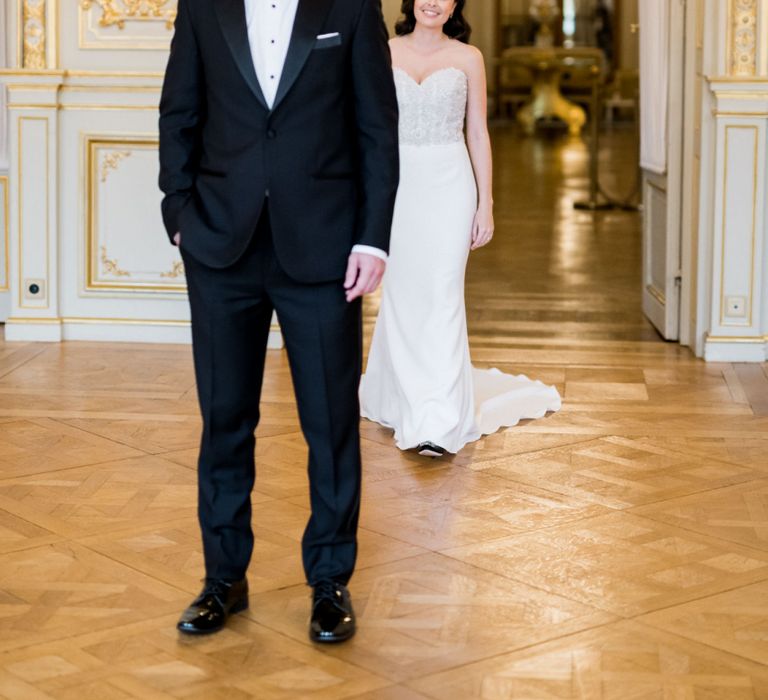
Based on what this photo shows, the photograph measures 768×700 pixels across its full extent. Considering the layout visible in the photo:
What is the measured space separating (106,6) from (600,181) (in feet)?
30.0

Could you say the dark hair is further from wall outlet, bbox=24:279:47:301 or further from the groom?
wall outlet, bbox=24:279:47:301

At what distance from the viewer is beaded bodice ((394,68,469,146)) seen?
5.26m

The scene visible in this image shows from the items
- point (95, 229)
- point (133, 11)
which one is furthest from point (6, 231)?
point (133, 11)

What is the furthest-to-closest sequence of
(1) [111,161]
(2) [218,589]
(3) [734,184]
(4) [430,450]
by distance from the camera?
(1) [111,161], (3) [734,184], (4) [430,450], (2) [218,589]

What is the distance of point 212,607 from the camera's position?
3.41 m

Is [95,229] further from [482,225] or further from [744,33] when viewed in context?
[744,33]

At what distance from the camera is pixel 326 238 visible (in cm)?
320

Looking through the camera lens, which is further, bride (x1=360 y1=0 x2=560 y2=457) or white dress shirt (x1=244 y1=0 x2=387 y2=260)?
bride (x1=360 y1=0 x2=560 y2=457)

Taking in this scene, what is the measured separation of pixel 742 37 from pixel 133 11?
286 cm

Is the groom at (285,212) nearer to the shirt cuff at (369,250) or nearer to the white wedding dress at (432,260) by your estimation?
the shirt cuff at (369,250)

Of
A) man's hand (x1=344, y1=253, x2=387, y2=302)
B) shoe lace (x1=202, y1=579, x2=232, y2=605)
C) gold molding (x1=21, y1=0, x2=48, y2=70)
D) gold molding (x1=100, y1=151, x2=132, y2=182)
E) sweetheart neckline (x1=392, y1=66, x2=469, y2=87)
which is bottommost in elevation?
shoe lace (x1=202, y1=579, x2=232, y2=605)

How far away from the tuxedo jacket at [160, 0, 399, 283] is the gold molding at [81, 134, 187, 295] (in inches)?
155

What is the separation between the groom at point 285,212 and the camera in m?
3.15

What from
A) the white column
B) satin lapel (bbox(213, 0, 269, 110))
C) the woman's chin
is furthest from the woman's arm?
the white column
